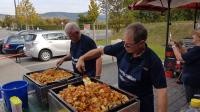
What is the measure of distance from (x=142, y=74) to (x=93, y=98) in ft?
1.66

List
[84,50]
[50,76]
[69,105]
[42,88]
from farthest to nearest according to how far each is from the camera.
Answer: [84,50] → [50,76] → [42,88] → [69,105]

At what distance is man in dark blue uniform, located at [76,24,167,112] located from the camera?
6.51ft

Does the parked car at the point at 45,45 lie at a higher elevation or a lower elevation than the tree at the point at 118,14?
lower

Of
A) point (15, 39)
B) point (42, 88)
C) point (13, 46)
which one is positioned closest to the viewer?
point (42, 88)

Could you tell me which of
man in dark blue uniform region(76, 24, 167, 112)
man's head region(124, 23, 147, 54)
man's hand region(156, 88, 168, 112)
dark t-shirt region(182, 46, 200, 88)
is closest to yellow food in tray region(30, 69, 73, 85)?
man in dark blue uniform region(76, 24, 167, 112)

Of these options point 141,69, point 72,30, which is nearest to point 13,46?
point 72,30

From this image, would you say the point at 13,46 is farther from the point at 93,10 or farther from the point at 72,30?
the point at 72,30

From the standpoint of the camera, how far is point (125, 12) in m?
22.3

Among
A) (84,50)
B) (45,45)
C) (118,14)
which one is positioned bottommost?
(45,45)

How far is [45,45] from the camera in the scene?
13016 mm

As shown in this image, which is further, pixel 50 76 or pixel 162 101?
pixel 50 76

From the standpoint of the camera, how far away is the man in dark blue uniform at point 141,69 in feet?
6.51

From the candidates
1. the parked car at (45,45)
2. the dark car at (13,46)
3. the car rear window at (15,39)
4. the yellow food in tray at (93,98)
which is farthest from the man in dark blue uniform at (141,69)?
the car rear window at (15,39)

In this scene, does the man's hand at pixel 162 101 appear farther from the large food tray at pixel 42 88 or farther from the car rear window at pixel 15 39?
the car rear window at pixel 15 39
